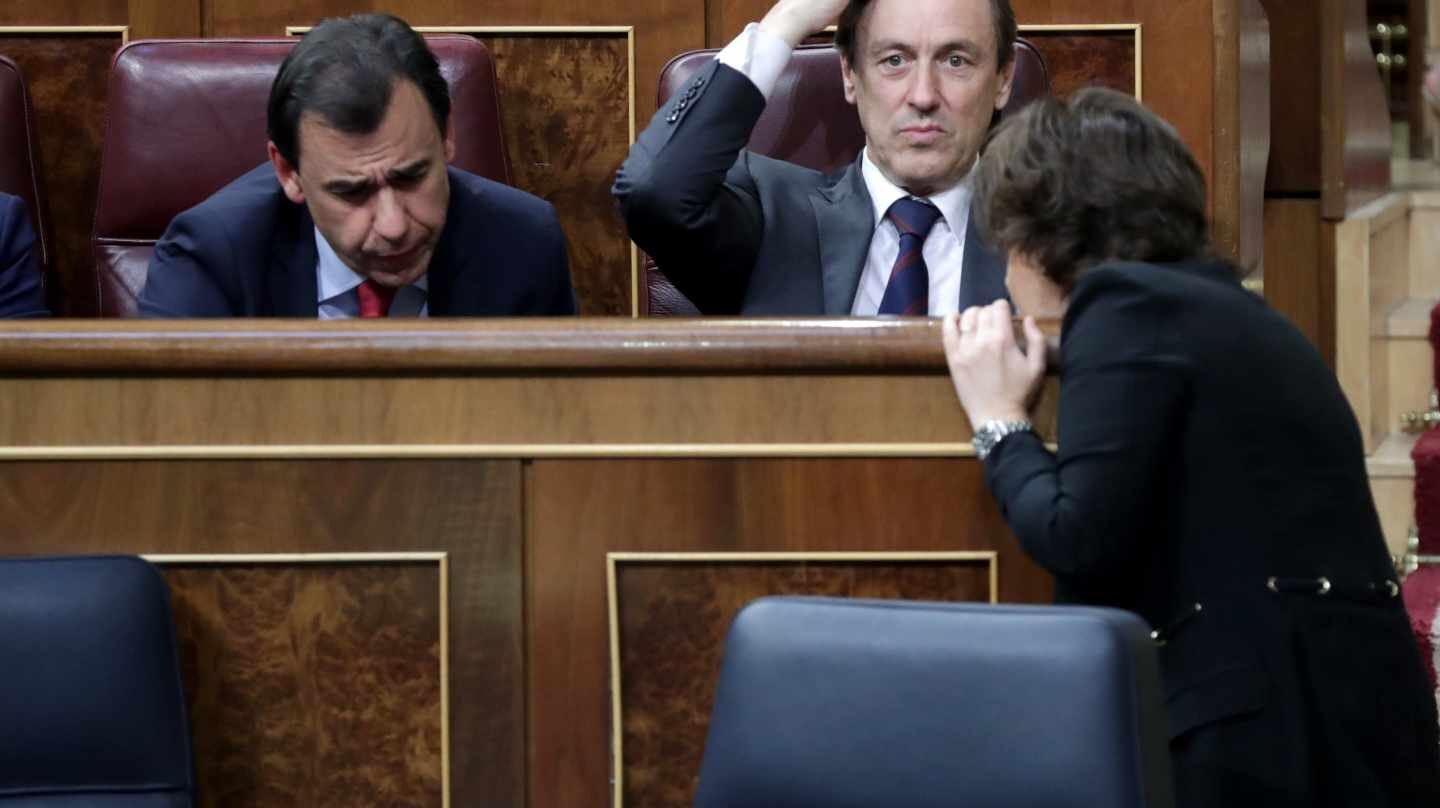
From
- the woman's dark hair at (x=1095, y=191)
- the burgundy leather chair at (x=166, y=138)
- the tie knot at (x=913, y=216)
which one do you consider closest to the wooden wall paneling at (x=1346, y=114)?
the tie knot at (x=913, y=216)

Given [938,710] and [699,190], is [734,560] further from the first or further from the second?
[699,190]

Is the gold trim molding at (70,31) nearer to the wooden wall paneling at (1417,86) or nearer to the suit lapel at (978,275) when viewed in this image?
the suit lapel at (978,275)

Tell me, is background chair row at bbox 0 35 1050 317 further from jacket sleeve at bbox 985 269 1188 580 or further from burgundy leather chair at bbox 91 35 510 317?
jacket sleeve at bbox 985 269 1188 580

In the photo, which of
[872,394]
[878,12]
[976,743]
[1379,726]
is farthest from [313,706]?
[878,12]

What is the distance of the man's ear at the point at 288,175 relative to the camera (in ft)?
5.31

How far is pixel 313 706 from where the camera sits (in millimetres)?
1225

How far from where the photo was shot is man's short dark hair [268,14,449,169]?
1.58 meters

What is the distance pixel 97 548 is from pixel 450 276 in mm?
485

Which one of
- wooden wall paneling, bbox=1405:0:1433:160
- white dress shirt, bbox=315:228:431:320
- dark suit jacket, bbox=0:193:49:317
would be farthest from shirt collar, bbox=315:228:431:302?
wooden wall paneling, bbox=1405:0:1433:160

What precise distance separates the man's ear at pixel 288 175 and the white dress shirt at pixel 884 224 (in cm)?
34

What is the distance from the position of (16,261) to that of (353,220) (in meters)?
0.37

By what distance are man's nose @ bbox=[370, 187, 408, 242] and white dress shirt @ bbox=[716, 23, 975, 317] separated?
0.28 metres

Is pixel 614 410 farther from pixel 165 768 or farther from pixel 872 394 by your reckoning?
pixel 165 768

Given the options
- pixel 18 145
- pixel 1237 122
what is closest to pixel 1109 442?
pixel 1237 122
